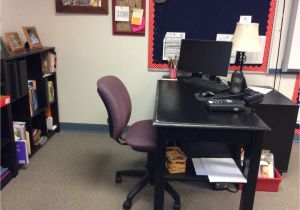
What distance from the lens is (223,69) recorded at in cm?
254

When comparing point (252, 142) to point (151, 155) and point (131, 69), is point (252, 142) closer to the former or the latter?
point (151, 155)

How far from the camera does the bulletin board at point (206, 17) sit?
9.36 ft

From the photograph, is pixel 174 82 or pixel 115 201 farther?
pixel 174 82

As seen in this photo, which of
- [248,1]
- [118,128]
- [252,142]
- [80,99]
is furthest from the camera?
[80,99]

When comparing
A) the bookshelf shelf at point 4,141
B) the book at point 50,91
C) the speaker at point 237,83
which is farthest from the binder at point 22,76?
the speaker at point 237,83

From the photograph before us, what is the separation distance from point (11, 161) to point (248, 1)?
2.64 metres

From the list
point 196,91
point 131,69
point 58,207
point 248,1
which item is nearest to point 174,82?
point 196,91

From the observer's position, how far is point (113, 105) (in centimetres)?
193

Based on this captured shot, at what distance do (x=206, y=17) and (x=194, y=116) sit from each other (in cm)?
158

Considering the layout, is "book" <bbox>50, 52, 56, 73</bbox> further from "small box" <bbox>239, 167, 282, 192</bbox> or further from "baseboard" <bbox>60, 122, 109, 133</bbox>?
"small box" <bbox>239, 167, 282, 192</bbox>

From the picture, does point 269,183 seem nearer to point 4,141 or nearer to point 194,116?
point 194,116

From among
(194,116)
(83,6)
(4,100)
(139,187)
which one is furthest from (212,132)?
(83,6)

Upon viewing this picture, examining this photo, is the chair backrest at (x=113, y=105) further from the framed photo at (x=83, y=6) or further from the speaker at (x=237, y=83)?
the framed photo at (x=83, y=6)

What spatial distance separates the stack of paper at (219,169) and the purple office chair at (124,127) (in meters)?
0.35
